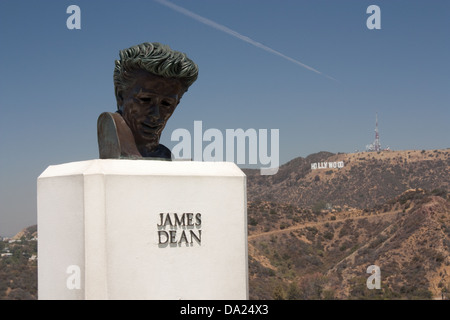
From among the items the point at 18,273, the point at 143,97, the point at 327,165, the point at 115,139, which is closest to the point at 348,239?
the point at 18,273

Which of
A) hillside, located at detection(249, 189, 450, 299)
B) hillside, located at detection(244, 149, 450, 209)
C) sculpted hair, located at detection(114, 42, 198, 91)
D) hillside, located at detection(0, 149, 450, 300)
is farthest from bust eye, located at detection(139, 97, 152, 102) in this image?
hillside, located at detection(244, 149, 450, 209)

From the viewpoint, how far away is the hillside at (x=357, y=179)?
5350cm

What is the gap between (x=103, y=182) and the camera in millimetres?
5355

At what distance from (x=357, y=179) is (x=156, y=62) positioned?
172 ft

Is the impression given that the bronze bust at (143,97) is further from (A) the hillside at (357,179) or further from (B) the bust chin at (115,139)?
(A) the hillside at (357,179)

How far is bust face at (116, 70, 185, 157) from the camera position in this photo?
6.25 metres

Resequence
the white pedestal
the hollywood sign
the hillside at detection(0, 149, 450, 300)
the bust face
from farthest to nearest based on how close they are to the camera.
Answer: the hollywood sign → the hillside at detection(0, 149, 450, 300) → the bust face → the white pedestal

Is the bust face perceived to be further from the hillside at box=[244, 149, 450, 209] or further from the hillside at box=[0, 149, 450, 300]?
the hillside at box=[244, 149, 450, 209]

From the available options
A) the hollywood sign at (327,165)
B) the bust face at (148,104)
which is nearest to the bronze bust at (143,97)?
the bust face at (148,104)

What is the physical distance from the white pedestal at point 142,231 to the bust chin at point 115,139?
1.54 ft

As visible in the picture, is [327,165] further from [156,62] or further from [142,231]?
[142,231]

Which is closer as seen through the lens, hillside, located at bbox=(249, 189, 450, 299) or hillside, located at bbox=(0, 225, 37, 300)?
hillside, located at bbox=(0, 225, 37, 300)

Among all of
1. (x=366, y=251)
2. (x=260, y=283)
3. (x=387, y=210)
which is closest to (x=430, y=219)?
(x=366, y=251)
